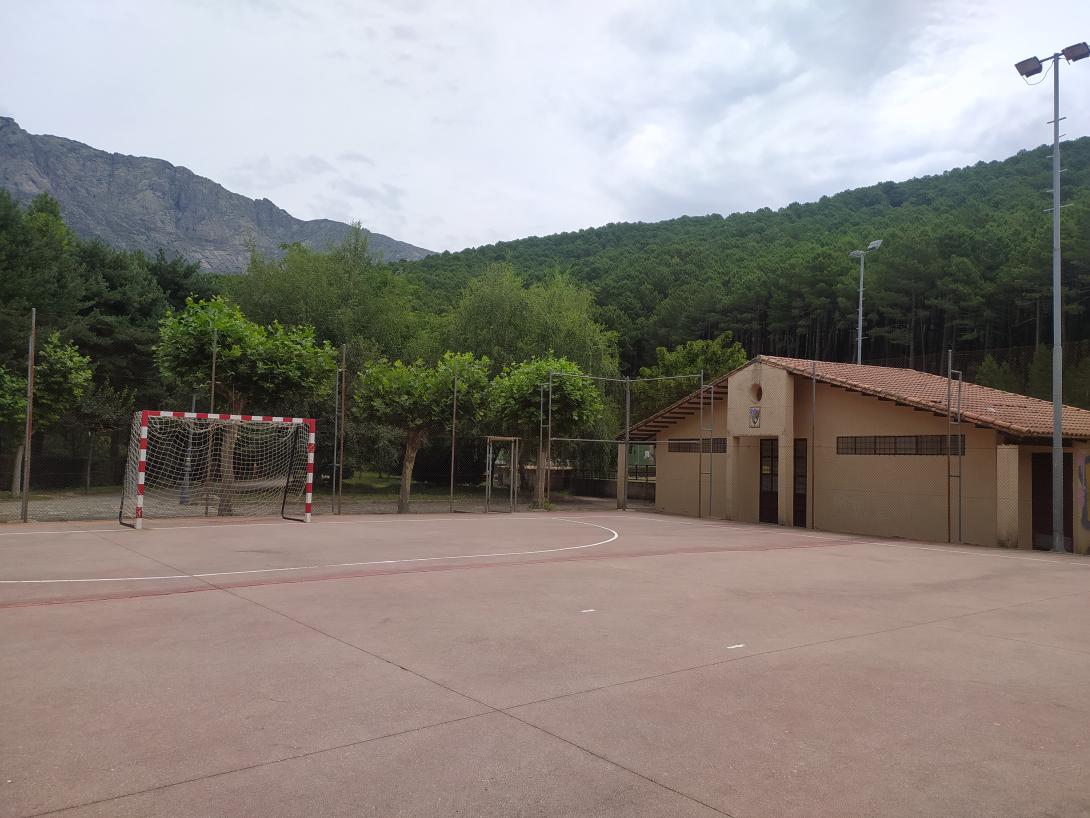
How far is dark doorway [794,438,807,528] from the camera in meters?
21.1

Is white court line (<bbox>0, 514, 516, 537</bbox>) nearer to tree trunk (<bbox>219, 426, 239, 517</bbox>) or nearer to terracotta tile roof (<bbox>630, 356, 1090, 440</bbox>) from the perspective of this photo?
tree trunk (<bbox>219, 426, 239, 517</bbox>)

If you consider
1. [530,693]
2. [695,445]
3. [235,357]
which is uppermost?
[235,357]

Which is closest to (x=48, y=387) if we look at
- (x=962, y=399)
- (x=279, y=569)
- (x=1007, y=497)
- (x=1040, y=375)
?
(x=279, y=569)

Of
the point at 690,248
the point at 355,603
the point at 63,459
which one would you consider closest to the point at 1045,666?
the point at 355,603

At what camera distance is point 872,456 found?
19.3 meters

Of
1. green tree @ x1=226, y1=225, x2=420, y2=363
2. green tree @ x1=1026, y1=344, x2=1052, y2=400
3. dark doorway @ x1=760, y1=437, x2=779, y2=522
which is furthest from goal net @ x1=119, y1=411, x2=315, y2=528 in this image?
green tree @ x1=1026, y1=344, x2=1052, y2=400

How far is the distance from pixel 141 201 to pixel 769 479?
14616 cm

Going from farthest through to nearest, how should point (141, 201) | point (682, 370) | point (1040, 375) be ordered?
point (141, 201)
point (682, 370)
point (1040, 375)

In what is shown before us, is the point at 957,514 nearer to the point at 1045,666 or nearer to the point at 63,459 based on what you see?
the point at 1045,666

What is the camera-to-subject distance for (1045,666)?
592cm

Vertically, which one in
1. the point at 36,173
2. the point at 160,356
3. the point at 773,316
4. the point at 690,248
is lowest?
the point at 160,356

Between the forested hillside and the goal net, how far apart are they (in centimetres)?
2215

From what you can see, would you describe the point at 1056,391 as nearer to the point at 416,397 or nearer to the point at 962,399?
the point at 962,399

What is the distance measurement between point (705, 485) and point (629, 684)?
1924 cm
